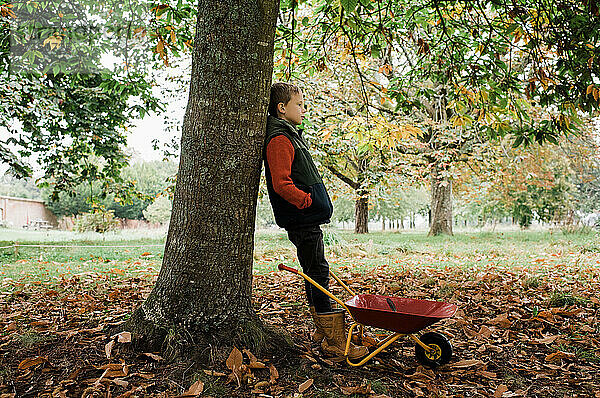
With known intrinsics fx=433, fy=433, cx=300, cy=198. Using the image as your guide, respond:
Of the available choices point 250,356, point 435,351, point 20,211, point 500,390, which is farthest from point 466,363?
point 20,211

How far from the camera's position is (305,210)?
9.96 ft

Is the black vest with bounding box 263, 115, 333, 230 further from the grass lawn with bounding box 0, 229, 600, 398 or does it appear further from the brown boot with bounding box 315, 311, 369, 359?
the grass lawn with bounding box 0, 229, 600, 398

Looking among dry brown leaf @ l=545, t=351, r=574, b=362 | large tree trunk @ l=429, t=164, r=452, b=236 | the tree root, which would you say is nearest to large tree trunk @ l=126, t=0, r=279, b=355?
the tree root

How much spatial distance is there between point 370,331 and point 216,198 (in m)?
1.87

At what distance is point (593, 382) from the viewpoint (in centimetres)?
278

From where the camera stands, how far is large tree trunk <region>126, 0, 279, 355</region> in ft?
9.23

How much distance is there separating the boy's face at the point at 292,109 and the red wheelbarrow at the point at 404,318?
1146 mm

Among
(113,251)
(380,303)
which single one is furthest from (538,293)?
(113,251)

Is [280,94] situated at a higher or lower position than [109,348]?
higher

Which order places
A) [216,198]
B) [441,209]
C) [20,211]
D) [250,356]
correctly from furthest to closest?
[20,211]
[441,209]
[216,198]
[250,356]

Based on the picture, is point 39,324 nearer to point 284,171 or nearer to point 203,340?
point 203,340

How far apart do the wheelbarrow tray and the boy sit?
0.23 m

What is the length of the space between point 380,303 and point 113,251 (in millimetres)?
8919

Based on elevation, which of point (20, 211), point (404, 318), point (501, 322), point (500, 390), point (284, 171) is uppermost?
point (284, 171)
